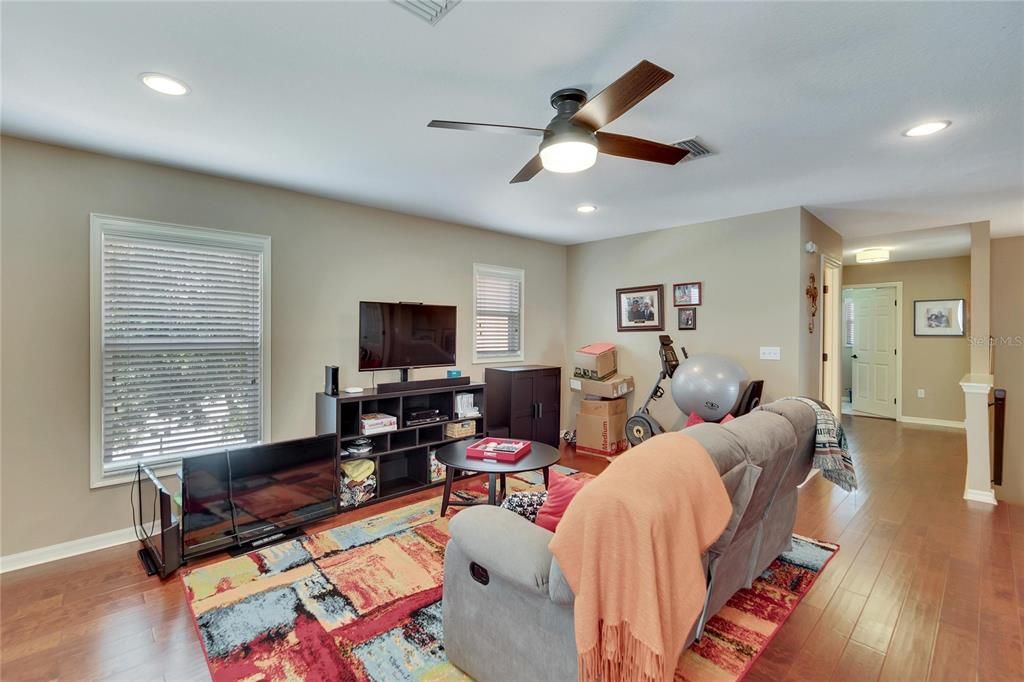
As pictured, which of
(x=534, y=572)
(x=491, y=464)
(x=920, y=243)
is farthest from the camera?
(x=920, y=243)

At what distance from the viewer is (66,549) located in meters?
2.78

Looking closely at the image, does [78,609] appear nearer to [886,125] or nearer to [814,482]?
[886,125]

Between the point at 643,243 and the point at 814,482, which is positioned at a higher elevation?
the point at 643,243

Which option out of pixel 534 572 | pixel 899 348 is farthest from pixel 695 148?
pixel 899 348

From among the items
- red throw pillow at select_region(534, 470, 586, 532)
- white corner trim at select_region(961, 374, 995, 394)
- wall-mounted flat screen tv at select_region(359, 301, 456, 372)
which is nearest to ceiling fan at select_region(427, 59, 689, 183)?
red throw pillow at select_region(534, 470, 586, 532)

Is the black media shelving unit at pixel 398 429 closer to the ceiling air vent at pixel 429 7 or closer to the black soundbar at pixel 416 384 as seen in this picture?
the black soundbar at pixel 416 384

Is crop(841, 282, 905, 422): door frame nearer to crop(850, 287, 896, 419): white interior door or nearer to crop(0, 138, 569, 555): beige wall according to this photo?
crop(850, 287, 896, 419): white interior door

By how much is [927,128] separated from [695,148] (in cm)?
116

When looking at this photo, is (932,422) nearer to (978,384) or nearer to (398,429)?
(978,384)

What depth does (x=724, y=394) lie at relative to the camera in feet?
12.7

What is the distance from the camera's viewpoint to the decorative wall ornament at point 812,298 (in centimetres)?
420

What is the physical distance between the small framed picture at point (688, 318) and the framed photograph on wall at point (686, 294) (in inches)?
2.5

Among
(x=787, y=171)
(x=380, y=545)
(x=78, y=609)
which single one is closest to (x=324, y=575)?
(x=380, y=545)

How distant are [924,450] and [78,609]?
756 centimetres
